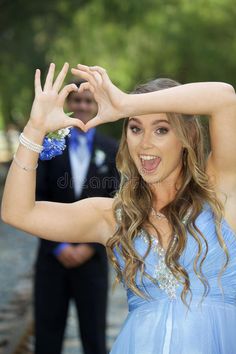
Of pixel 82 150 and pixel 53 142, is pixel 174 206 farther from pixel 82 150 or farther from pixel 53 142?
pixel 82 150

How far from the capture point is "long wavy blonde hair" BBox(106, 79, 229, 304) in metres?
3.00

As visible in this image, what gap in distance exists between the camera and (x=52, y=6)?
2322cm

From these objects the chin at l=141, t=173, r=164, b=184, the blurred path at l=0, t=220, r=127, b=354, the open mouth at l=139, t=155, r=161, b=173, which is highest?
the open mouth at l=139, t=155, r=161, b=173

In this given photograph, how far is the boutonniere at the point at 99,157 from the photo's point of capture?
6054 mm

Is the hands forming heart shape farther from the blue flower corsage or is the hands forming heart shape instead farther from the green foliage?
the green foliage

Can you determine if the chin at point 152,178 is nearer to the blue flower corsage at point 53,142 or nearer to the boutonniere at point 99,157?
the blue flower corsage at point 53,142

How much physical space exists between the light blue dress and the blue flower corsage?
507mm

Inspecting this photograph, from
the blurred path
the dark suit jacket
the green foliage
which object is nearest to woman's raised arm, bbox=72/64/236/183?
the dark suit jacket

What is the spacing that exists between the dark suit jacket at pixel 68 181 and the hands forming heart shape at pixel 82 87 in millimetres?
3060

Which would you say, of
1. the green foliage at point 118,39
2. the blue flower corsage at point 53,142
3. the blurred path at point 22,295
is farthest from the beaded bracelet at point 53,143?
the green foliage at point 118,39

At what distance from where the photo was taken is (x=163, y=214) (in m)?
3.17

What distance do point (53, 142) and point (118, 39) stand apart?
29.1 meters

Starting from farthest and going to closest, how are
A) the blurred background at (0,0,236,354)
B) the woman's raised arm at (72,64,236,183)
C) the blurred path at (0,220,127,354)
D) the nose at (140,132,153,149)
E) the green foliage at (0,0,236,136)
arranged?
the green foliage at (0,0,236,136), the blurred background at (0,0,236,354), the blurred path at (0,220,127,354), the nose at (140,132,153,149), the woman's raised arm at (72,64,236,183)

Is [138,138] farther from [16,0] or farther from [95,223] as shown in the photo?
[16,0]
